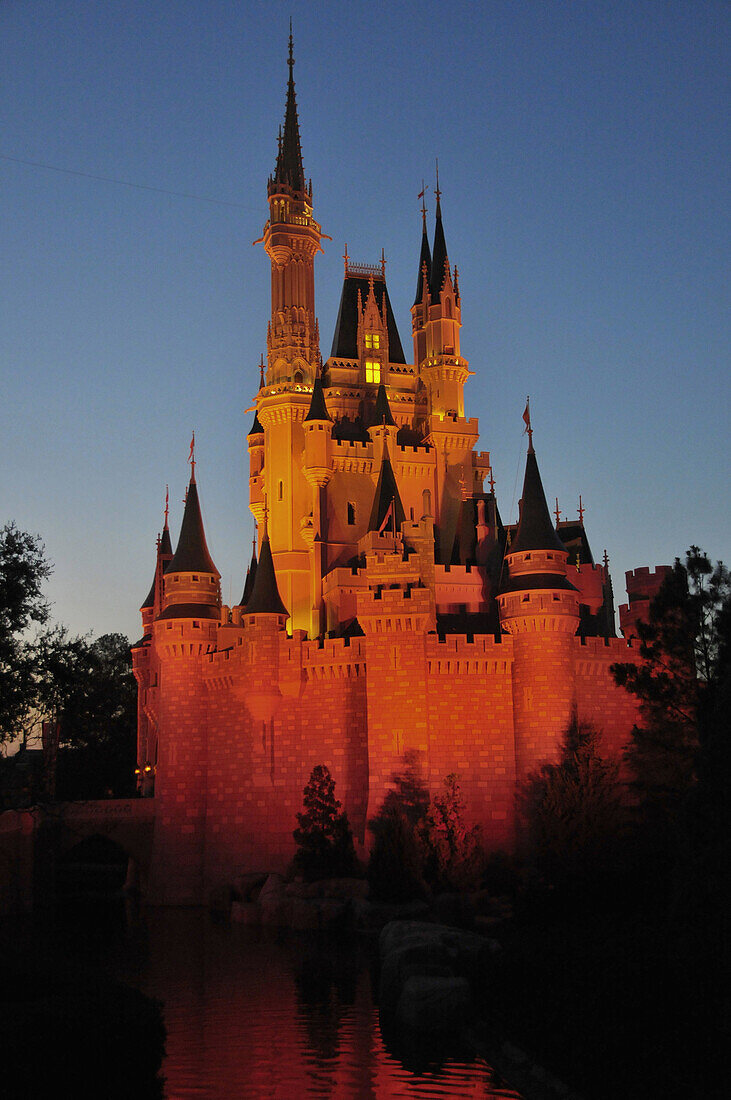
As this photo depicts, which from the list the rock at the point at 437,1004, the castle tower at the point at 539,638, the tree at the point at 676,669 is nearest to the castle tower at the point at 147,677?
the castle tower at the point at 539,638

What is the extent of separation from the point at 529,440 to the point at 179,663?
47.8 feet

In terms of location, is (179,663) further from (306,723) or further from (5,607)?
(5,607)

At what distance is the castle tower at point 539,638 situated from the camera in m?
35.0

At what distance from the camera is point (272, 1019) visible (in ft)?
66.5

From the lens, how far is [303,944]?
29.5 m

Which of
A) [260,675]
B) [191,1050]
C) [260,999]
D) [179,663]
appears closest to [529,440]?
[260,675]

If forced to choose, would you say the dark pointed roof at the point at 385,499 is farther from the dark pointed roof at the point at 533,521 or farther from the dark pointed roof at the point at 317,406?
the dark pointed roof at the point at 533,521

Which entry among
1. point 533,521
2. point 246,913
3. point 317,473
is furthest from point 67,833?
point 533,521

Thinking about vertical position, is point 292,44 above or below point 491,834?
above

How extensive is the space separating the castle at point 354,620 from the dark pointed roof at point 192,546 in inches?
3.0

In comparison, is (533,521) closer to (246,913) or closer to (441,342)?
(246,913)

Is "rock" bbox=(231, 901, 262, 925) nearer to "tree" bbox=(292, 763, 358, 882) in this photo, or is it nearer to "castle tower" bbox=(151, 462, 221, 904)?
"tree" bbox=(292, 763, 358, 882)

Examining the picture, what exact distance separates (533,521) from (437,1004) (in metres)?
20.3

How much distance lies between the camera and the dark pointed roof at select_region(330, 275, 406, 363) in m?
54.7
